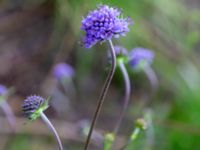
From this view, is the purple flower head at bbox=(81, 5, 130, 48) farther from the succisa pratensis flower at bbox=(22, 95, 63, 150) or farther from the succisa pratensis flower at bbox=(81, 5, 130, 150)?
the succisa pratensis flower at bbox=(22, 95, 63, 150)

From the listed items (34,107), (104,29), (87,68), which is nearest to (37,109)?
(34,107)

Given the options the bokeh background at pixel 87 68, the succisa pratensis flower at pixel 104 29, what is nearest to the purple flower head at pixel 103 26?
the succisa pratensis flower at pixel 104 29

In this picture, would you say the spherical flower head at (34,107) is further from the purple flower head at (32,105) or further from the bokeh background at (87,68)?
the bokeh background at (87,68)

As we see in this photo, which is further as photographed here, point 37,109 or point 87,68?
point 87,68

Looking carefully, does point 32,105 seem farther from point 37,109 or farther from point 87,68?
point 87,68

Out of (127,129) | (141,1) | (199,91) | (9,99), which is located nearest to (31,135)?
(9,99)

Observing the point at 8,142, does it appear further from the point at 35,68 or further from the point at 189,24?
the point at 189,24

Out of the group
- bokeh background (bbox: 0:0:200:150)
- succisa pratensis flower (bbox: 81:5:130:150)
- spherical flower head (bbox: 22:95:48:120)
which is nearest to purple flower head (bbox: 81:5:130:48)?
succisa pratensis flower (bbox: 81:5:130:150)
